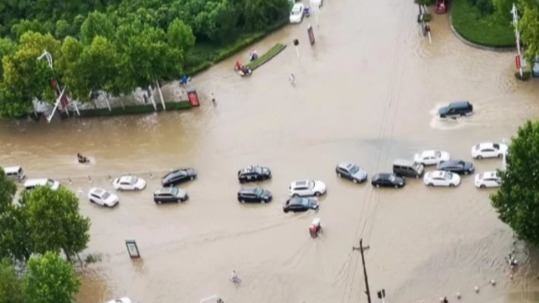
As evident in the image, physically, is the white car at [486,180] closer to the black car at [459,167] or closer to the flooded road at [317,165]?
the flooded road at [317,165]

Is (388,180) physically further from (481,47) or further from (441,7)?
(441,7)

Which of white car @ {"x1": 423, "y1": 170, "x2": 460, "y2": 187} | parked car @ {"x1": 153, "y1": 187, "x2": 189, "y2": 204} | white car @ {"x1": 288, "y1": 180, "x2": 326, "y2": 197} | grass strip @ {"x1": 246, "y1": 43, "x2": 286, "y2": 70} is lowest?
white car @ {"x1": 423, "y1": 170, "x2": 460, "y2": 187}

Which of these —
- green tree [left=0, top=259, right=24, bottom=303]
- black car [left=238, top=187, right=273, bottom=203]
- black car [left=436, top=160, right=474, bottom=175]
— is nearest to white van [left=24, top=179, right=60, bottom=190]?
black car [left=238, top=187, right=273, bottom=203]

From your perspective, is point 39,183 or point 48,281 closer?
point 48,281

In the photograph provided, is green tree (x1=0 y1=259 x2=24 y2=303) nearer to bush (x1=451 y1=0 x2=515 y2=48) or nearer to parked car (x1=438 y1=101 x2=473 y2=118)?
parked car (x1=438 y1=101 x2=473 y2=118)

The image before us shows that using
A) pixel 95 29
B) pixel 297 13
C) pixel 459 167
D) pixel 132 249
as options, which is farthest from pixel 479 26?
pixel 132 249

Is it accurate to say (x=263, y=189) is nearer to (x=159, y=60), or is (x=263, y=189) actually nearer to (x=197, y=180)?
(x=197, y=180)
